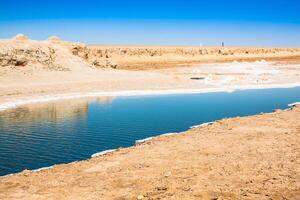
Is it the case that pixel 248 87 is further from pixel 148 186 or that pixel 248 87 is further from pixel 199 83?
pixel 148 186

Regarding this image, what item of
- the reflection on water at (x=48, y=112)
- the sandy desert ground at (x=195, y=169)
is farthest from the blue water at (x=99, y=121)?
the sandy desert ground at (x=195, y=169)

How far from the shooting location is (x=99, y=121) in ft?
62.5

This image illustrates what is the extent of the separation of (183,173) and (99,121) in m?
9.36

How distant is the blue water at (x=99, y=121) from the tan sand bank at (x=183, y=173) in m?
1.80

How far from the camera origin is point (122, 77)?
3422 cm

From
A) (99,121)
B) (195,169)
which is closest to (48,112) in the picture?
(99,121)

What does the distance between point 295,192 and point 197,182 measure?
79.6 inches

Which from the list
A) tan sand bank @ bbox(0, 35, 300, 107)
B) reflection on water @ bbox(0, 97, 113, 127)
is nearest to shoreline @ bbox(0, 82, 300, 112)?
tan sand bank @ bbox(0, 35, 300, 107)

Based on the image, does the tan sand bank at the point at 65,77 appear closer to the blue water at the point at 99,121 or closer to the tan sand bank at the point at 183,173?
the blue water at the point at 99,121

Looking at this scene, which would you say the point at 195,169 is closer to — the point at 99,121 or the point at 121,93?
the point at 99,121

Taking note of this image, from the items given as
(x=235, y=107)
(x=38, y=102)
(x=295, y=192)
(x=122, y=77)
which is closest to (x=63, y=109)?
(x=38, y=102)

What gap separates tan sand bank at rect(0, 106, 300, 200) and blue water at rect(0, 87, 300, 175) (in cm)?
180

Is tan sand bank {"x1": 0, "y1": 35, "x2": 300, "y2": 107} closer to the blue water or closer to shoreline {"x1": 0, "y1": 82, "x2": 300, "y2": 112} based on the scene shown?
shoreline {"x1": 0, "y1": 82, "x2": 300, "y2": 112}

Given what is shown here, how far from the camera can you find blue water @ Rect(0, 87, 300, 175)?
13680 millimetres
